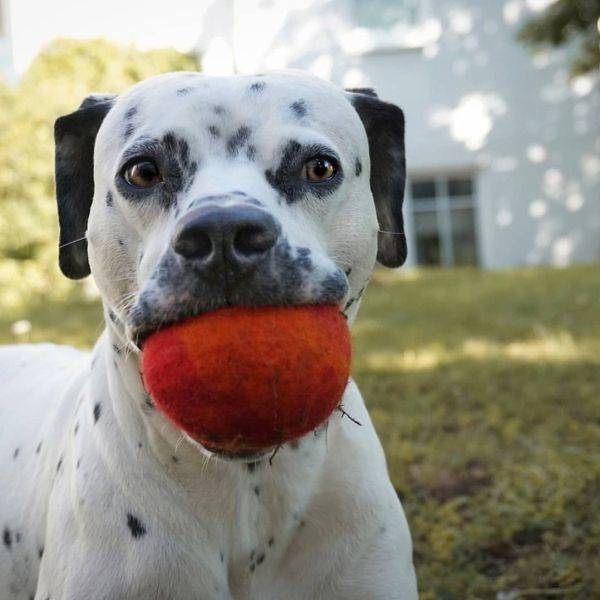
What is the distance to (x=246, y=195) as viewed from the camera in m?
2.06

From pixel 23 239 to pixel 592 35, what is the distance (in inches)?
384

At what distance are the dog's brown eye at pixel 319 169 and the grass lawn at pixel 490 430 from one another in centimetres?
179

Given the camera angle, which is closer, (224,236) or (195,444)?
(224,236)

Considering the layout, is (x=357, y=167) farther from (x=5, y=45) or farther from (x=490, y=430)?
(x=5, y=45)

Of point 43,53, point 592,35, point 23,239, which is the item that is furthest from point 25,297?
point 592,35

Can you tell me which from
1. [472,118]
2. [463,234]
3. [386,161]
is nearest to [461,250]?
[463,234]

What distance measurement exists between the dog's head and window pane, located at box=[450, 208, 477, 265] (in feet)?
51.3

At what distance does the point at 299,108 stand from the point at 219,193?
0.53m

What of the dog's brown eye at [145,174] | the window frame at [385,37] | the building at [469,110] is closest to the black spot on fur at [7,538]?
the dog's brown eye at [145,174]

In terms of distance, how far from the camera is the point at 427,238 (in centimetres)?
1808

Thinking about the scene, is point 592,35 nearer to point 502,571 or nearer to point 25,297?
point 25,297

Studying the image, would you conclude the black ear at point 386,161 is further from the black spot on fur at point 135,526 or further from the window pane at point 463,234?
the window pane at point 463,234

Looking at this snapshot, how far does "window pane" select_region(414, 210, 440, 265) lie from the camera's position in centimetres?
1803

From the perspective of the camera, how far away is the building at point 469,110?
56.5ft
